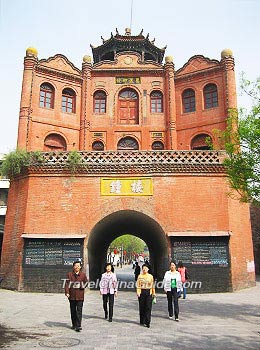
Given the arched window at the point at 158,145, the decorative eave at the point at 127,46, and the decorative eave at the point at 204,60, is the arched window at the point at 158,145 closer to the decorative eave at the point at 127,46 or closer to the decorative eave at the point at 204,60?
the decorative eave at the point at 204,60

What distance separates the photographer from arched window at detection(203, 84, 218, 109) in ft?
78.3

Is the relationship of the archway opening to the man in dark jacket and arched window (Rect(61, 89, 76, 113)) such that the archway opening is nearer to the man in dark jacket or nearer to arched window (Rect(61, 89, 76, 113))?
arched window (Rect(61, 89, 76, 113))

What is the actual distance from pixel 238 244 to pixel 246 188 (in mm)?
6493

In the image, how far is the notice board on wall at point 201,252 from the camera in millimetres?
14836

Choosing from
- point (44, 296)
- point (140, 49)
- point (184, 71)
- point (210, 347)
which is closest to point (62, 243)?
point (44, 296)

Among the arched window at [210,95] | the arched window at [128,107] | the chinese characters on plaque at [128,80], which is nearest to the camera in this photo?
the arched window at [210,95]

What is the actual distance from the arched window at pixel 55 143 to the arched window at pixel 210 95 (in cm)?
1003

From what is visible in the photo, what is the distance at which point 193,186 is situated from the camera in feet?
52.1

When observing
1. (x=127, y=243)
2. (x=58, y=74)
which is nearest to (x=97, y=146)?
(x=58, y=74)

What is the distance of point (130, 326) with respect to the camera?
8.23 m

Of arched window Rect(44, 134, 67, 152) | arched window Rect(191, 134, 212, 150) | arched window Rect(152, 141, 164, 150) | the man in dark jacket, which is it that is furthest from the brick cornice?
the man in dark jacket

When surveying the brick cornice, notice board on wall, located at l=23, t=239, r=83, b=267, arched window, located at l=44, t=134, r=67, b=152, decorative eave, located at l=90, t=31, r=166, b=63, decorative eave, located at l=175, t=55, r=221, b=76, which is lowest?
notice board on wall, located at l=23, t=239, r=83, b=267

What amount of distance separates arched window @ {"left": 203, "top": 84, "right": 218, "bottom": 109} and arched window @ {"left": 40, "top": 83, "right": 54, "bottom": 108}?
34.5 feet

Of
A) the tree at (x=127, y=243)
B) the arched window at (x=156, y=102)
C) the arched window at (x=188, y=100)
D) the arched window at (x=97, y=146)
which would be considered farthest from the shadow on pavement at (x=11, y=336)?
the tree at (x=127, y=243)
